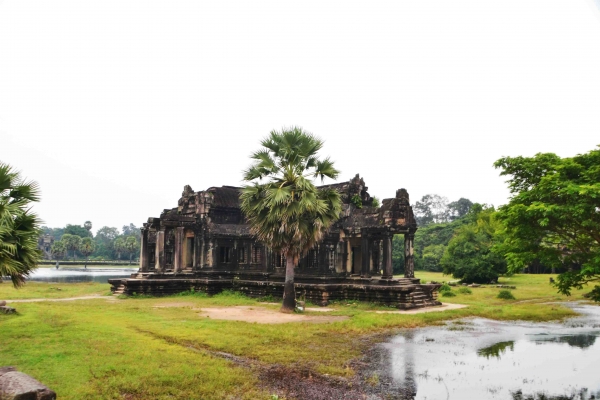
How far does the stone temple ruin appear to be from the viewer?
2355 centimetres

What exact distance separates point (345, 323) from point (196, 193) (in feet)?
59.1

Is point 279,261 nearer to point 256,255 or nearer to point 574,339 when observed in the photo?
point 256,255

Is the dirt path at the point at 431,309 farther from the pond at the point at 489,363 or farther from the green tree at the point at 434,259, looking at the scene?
the green tree at the point at 434,259

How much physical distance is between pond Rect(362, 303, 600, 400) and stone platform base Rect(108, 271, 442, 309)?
5.78 meters

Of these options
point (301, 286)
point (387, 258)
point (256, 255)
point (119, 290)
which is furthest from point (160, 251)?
point (387, 258)

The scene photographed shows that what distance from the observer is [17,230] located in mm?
11273

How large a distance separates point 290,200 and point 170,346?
30.4 ft

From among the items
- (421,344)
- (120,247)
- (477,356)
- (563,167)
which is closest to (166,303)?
(421,344)

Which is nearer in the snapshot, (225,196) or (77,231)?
(225,196)

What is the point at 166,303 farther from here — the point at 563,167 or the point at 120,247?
the point at 120,247

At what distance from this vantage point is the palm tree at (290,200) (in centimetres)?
1948

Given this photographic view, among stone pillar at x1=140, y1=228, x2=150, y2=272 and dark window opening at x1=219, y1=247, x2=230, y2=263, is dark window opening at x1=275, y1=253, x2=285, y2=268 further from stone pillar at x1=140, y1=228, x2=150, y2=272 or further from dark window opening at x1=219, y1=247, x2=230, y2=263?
stone pillar at x1=140, y1=228, x2=150, y2=272

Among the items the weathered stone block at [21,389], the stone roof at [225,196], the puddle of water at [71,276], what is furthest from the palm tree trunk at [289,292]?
the puddle of water at [71,276]

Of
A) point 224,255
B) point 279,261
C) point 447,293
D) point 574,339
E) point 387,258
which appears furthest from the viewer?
point 224,255
